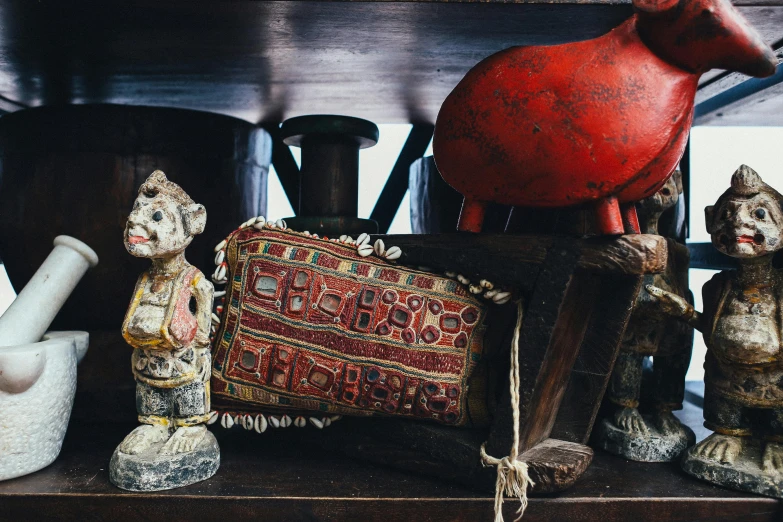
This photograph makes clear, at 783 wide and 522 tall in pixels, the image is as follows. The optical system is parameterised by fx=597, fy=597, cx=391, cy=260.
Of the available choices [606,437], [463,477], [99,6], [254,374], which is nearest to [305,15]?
[99,6]

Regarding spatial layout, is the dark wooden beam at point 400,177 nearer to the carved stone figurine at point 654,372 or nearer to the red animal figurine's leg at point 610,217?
the carved stone figurine at point 654,372

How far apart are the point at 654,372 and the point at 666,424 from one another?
9cm

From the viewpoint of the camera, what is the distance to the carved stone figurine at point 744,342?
775mm

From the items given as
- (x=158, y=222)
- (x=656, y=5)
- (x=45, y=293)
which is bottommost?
(x=45, y=293)

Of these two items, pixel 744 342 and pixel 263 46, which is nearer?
pixel 744 342

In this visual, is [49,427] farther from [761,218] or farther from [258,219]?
[761,218]

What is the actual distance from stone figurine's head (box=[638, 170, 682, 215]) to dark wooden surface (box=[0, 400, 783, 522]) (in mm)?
410

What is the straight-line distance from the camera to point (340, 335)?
83cm

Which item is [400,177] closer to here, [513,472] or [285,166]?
[285,166]

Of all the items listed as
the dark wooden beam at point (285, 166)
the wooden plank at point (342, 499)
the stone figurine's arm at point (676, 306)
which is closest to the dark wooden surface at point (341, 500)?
the wooden plank at point (342, 499)

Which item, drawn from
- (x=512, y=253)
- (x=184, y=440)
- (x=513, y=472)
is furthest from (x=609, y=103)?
(x=184, y=440)

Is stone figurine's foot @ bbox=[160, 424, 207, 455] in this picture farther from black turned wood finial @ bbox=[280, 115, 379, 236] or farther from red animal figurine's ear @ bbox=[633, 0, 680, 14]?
red animal figurine's ear @ bbox=[633, 0, 680, 14]

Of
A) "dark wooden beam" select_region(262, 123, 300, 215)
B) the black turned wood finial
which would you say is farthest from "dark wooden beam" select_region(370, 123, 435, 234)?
the black turned wood finial

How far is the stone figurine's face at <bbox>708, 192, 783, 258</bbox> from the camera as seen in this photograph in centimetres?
77
